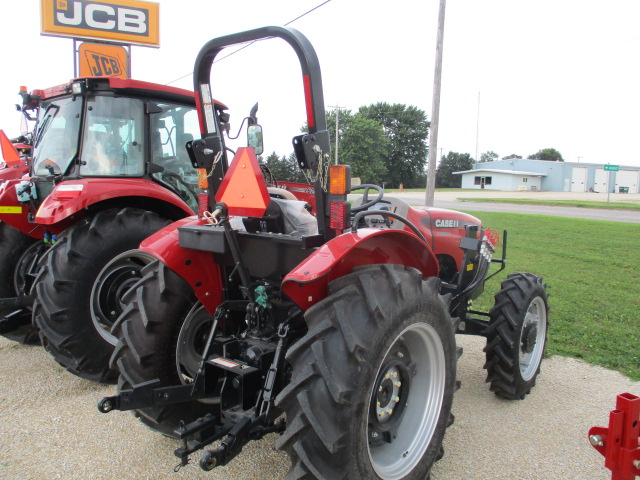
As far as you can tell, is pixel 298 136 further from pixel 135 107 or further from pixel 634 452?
pixel 135 107

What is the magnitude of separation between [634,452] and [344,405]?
1260 mm

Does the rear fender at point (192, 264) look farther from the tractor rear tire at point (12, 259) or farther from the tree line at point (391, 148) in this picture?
the tree line at point (391, 148)

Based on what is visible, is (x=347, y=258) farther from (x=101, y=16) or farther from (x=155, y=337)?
(x=101, y=16)

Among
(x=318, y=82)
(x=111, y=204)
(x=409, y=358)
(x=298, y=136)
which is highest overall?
(x=318, y=82)

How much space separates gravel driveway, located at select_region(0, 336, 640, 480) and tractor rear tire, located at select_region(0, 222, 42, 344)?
0.81 m

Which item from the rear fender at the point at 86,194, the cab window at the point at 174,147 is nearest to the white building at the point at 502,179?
the cab window at the point at 174,147

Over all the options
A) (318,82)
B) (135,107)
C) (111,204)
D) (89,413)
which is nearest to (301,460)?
(318,82)

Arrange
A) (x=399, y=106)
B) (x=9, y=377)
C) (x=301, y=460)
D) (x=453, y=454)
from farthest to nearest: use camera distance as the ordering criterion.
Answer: (x=399, y=106) → (x=9, y=377) → (x=453, y=454) → (x=301, y=460)

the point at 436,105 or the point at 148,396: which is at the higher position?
the point at 436,105

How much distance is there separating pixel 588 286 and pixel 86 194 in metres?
6.65

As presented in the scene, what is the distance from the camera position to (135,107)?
15.3 ft

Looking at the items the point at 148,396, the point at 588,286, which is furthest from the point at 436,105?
the point at 148,396

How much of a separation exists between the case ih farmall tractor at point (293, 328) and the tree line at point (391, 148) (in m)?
26.8

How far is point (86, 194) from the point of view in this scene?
13.1 feet
